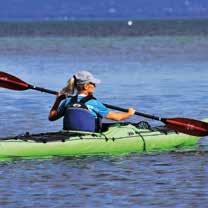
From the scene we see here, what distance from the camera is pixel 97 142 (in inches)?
751

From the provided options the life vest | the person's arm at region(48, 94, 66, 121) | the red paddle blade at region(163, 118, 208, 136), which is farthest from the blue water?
the person's arm at region(48, 94, 66, 121)

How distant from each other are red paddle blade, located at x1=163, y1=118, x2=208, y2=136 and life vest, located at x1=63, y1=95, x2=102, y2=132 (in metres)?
1.53

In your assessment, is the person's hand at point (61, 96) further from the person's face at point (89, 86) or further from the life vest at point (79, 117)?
the person's face at point (89, 86)

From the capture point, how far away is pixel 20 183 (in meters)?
17.1

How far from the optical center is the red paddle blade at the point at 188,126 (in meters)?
20.0

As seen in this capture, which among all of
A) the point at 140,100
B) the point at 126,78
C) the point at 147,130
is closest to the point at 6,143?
the point at 147,130

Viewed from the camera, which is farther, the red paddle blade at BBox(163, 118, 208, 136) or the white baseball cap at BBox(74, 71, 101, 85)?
the red paddle blade at BBox(163, 118, 208, 136)

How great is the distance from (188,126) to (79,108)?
7.53 feet

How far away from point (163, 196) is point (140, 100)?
15.6 meters

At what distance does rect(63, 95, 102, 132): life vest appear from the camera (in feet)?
61.4

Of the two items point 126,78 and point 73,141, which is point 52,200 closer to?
point 73,141

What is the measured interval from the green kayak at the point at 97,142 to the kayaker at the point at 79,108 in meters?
0.19

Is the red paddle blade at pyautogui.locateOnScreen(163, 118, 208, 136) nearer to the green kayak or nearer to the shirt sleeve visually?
the green kayak

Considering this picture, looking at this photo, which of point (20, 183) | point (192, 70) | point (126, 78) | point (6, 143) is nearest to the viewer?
point (20, 183)
